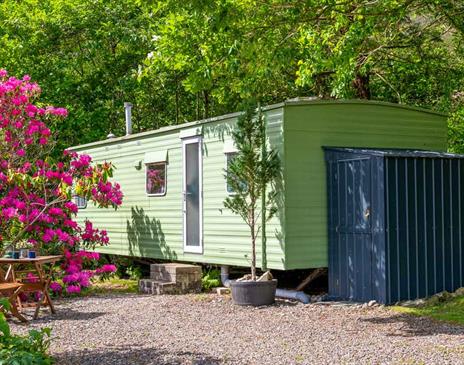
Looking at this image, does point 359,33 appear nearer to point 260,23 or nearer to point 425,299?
point 260,23

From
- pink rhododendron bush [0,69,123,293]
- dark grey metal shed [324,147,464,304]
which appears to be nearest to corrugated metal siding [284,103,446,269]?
dark grey metal shed [324,147,464,304]

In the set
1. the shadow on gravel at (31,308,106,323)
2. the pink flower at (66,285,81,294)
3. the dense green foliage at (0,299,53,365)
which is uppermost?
the dense green foliage at (0,299,53,365)

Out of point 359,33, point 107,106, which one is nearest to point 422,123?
point 359,33

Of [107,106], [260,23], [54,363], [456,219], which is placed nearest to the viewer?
[54,363]

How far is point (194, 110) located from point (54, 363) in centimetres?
1806

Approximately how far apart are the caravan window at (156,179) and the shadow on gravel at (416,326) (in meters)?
5.26

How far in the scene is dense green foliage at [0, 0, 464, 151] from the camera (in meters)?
10.5

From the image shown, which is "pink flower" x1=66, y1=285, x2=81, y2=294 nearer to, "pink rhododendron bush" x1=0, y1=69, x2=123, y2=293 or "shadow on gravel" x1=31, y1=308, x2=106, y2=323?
"pink rhododendron bush" x1=0, y1=69, x2=123, y2=293

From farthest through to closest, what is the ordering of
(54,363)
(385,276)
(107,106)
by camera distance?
(107,106) < (385,276) < (54,363)

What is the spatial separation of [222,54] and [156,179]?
9.29 feet

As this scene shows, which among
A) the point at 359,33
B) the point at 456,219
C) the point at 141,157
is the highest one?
the point at 359,33

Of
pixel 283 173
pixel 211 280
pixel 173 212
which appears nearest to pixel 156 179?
pixel 173 212

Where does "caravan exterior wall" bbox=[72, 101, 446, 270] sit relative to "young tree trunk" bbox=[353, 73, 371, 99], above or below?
below

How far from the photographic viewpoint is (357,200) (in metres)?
9.40
